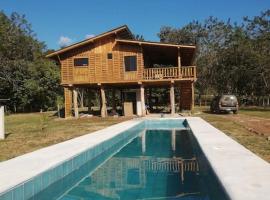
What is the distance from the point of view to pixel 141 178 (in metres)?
7.85

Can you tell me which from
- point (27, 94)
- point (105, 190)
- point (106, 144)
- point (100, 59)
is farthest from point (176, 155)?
point (27, 94)

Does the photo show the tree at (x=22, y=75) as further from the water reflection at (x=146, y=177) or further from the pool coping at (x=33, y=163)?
the pool coping at (x=33, y=163)

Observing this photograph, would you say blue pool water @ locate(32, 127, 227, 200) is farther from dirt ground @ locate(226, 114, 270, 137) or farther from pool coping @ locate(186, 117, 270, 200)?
dirt ground @ locate(226, 114, 270, 137)

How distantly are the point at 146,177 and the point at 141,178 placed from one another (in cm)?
13

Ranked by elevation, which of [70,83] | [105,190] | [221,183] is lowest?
[105,190]

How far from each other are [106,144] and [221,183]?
20.8ft

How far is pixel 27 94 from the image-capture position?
39.9 meters

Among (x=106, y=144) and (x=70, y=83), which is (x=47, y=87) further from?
(x=106, y=144)

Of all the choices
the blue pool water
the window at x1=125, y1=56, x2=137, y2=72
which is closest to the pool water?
the blue pool water

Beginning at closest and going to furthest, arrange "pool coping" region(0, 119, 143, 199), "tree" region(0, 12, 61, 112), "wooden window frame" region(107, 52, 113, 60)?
"pool coping" region(0, 119, 143, 199) < "wooden window frame" region(107, 52, 113, 60) < "tree" region(0, 12, 61, 112)

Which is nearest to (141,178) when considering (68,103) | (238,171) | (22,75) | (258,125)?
(238,171)

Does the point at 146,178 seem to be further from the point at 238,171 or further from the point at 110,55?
the point at 110,55

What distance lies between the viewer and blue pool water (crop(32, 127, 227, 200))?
6.53 m

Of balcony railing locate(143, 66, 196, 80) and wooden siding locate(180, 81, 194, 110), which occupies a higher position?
balcony railing locate(143, 66, 196, 80)
